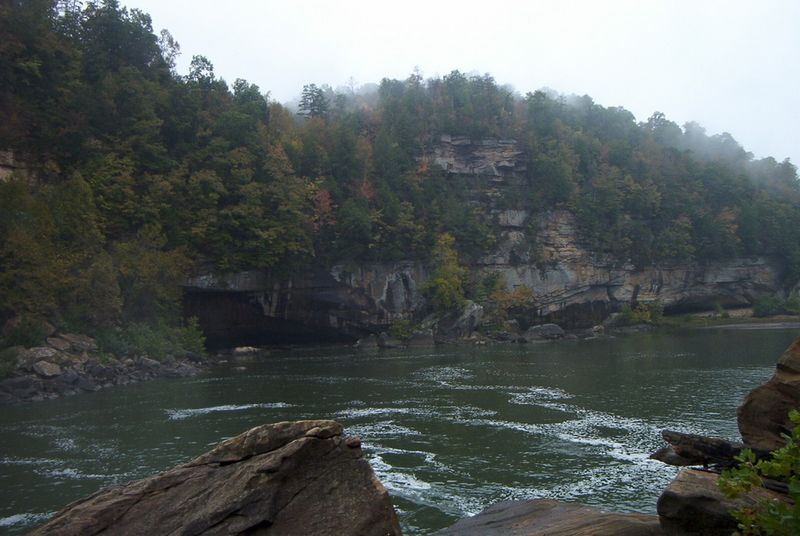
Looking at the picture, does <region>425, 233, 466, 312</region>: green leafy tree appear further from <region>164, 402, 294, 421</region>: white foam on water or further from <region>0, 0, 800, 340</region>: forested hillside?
<region>164, 402, 294, 421</region>: white foam on water

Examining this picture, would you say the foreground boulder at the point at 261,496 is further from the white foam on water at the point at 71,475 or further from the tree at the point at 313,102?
the tree at the point at 313,102

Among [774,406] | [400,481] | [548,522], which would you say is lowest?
[400,481]

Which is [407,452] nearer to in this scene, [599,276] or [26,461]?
[26,461]

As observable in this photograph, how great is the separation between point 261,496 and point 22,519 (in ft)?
27.5

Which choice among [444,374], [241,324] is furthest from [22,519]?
[241,324]

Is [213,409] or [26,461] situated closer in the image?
[26,461]

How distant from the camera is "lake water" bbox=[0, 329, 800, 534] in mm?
15508

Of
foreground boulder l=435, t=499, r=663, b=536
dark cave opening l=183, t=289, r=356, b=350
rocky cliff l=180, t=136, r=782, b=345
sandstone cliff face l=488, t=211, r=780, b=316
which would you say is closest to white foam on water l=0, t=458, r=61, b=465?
foreground boulder l=435, t=499, r=663, b=536

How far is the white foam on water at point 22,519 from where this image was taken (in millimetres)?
13837

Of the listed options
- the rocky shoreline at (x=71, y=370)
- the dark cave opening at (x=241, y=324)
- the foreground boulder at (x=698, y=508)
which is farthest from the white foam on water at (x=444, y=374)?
the foreground boulder at (x=698, y=508)

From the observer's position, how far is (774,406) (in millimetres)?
9938

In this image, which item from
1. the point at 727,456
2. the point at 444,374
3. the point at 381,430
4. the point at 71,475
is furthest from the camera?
the point at 444,374

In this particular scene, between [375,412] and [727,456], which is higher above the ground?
[727,456]

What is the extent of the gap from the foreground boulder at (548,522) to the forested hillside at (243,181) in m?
34.1
